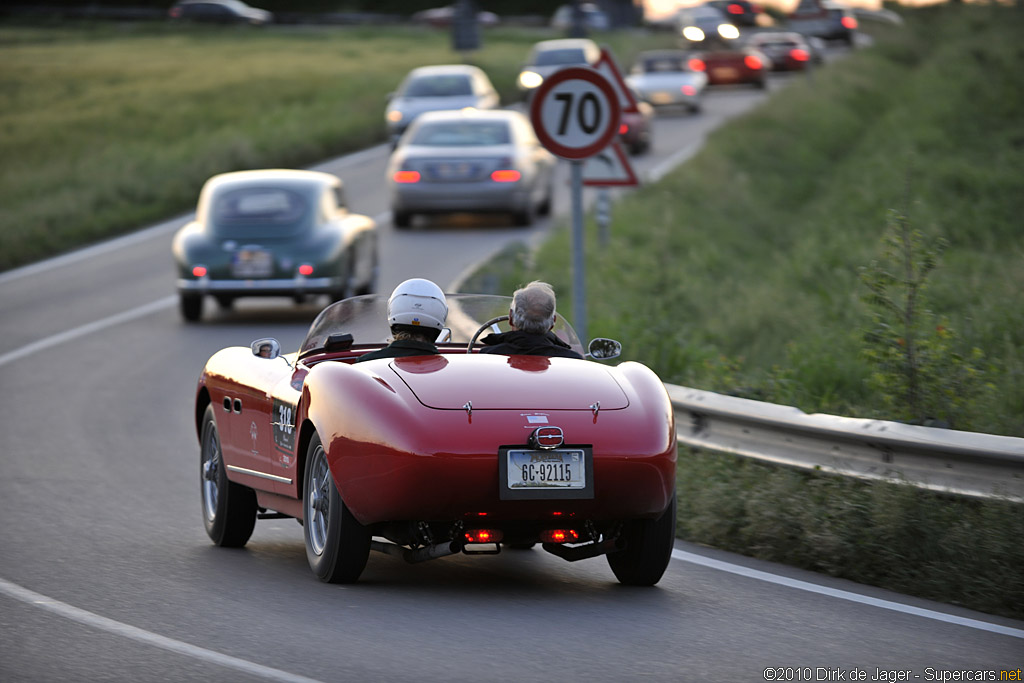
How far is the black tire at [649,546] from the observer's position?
7.96 m

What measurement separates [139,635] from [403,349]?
81.3 inches

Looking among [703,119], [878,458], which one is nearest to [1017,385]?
[878,458]

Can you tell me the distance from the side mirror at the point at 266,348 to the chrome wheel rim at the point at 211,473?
64 centimetres

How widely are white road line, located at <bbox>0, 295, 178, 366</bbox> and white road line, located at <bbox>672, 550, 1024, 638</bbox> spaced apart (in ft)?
34.2

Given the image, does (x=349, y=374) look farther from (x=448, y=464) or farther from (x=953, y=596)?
(x=953, y=596)

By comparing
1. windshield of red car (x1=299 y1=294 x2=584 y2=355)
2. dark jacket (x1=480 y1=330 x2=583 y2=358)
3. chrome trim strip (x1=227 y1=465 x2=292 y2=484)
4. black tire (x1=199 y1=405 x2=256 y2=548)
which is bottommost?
black tire (x1=199 y1=405 x2=256 y2=548)

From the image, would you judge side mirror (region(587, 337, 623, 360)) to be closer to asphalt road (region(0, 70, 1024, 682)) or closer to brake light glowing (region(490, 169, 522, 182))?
asphalt road (region(0, 70, 1024, 682))

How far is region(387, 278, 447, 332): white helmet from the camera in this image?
328 inches

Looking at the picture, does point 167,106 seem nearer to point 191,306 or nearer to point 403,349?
point 191,306

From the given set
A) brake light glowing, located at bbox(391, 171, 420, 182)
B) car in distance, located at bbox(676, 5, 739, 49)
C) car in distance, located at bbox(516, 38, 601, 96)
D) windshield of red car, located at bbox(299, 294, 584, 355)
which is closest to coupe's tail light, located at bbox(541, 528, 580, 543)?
windshield of red car, located at bbox(299, 294, 584, 355)

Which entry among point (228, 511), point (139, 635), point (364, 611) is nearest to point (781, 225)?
point (228, 511)

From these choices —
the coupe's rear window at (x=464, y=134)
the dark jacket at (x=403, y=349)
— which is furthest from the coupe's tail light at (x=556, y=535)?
the coupe's rear window at (x=464, y=134)

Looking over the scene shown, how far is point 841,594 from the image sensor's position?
803 cm

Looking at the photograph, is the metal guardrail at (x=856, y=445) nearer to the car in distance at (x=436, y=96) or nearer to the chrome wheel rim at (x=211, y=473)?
the chrome wheel rim at (x=211, y=473)
